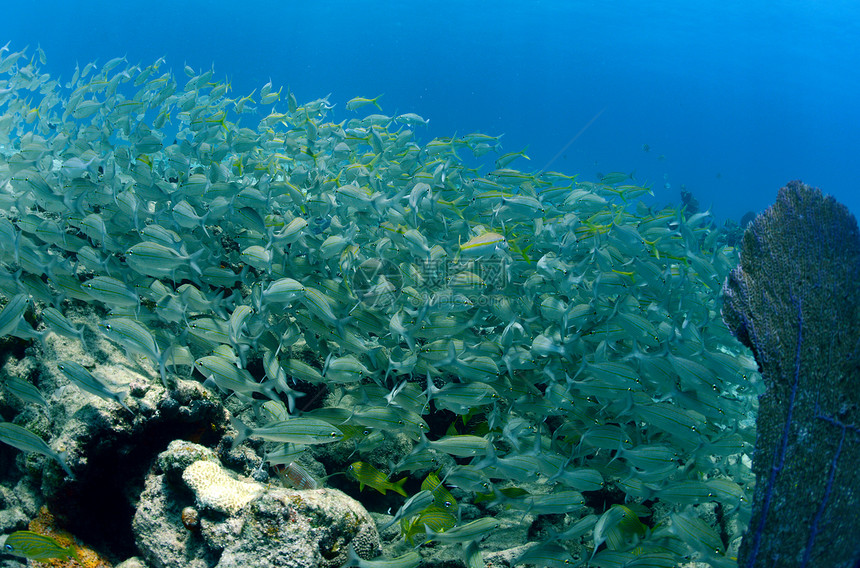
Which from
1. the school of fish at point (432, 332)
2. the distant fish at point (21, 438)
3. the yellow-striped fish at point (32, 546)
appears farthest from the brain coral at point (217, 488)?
the distant fish at point (21, 438)

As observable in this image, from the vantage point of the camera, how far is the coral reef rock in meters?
2.18

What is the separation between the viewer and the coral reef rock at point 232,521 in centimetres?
218

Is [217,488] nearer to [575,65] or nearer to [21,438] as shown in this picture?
[21,438]

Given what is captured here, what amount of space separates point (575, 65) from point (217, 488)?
100413 mm

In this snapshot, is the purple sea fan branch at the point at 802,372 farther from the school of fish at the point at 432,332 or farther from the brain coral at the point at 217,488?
the brain coral at the point at 217,488

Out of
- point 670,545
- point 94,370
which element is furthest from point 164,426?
point 670,545

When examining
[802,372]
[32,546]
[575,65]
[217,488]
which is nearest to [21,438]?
[32,546]

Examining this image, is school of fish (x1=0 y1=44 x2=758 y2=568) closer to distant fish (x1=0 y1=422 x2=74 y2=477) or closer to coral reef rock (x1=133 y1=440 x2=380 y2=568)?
distant fish (x1=0 y1=422 x2=74 y2=477)

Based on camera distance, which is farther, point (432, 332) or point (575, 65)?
point (575, 65)

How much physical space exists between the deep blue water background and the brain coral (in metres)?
43.0

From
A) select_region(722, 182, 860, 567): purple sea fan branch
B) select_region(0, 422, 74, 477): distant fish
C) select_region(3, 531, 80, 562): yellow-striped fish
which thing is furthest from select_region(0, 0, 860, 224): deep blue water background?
select_region(3, 531, 80, 562): yellow-striped fish

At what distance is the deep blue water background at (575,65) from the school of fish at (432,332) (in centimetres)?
4034

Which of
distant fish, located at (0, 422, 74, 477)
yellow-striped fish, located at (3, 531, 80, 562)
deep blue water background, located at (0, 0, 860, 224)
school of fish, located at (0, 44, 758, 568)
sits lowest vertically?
yellow-striped fish, located at (3, 531, 80, 562)

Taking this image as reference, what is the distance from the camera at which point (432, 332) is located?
Result: 10.3ft
